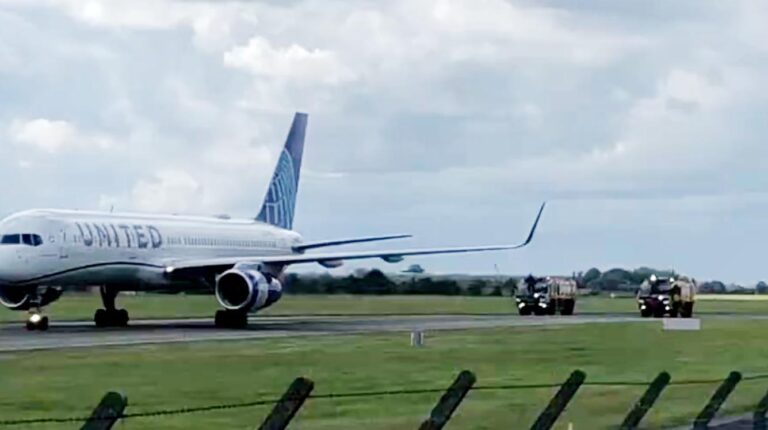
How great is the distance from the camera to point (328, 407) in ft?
79.7

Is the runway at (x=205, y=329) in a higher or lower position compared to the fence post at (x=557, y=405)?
higher

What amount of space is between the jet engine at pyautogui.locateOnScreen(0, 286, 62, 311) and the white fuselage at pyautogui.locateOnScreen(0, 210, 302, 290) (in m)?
0.72

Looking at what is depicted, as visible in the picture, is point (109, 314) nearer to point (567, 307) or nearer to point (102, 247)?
point (102, 247)

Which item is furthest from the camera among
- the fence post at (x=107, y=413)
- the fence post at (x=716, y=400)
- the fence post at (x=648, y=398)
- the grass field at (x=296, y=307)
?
the grass field at (x=296, y=307)

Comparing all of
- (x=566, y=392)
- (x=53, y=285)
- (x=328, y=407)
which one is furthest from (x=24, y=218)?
(x=566, y=392)

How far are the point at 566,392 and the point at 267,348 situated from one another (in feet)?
90.5

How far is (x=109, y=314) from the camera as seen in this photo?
56531 millimetres

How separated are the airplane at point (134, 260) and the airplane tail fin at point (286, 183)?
224 inches

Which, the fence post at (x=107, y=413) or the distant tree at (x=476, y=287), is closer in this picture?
the fence post at (x=107, y=413)

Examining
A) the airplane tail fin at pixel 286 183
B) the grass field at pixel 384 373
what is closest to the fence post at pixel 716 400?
the grass field at pixel 384 373

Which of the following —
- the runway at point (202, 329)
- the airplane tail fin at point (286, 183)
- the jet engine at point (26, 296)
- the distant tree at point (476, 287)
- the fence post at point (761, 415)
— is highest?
the airplane tail fin at point (286, 183)

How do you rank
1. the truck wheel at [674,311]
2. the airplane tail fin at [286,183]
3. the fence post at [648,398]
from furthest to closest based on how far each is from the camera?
the truck wheel at [674,311] < the airplane tail fin at [286,183] < the fence post at [648,398]

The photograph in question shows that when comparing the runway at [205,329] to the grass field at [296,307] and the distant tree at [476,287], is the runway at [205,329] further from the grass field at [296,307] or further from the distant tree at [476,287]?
the distant tree at [476,287]

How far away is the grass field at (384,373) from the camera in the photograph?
23219mm
